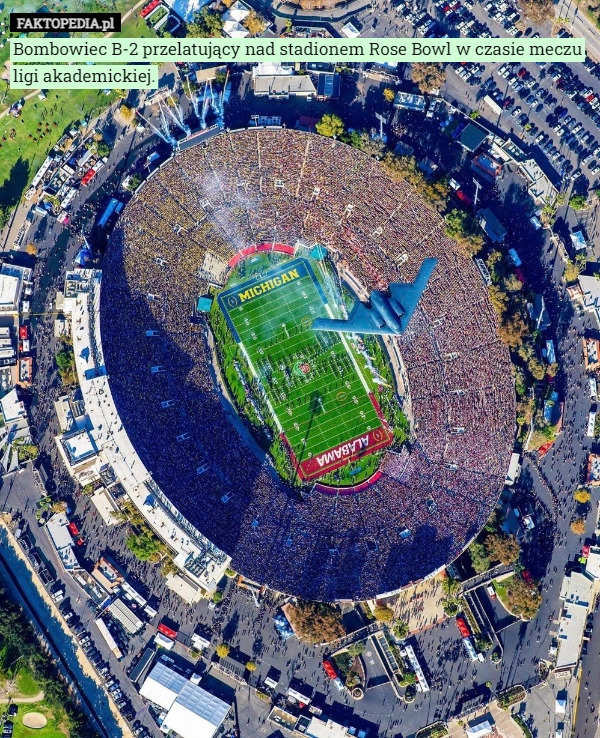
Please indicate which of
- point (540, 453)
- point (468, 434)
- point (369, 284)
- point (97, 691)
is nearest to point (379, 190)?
point (369, 284)

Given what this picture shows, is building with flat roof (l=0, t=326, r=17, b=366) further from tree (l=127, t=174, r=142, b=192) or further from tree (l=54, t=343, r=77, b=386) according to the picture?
tree (l=127, t=174, r=142, b=192)

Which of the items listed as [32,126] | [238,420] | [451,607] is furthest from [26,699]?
[32,126]

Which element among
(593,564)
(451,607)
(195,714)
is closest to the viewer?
(195,714)

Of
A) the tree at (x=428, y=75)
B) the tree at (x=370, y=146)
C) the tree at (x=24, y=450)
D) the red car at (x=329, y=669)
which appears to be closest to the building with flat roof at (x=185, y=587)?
the red car at (x=329, y=669)

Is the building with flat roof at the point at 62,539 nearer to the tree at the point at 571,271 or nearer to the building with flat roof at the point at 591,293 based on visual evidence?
the tree at the point at 571,271

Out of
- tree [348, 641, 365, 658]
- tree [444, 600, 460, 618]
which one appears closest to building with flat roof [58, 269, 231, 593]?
tree [348, 641, 365, 658]

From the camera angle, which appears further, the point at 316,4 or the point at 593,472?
the point at 316,4

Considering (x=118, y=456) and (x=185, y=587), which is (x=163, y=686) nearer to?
(x=185, y=587)
